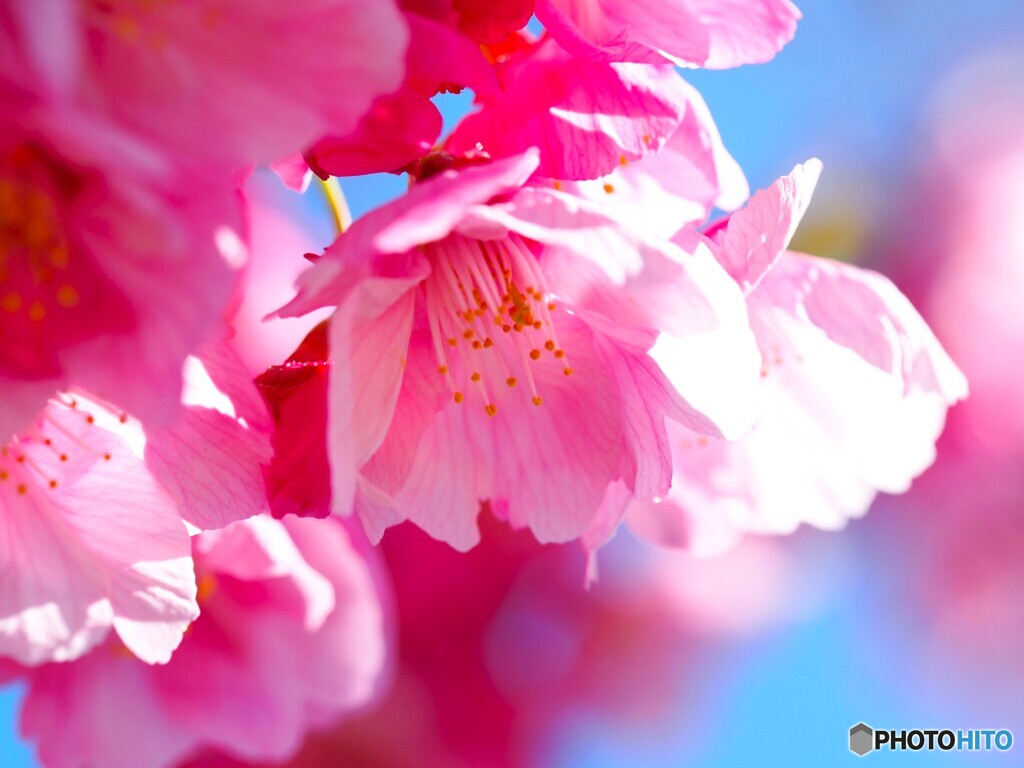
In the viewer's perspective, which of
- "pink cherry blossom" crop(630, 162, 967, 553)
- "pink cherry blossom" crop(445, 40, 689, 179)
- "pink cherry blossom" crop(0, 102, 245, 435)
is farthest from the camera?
"pink cherry blossom" crop(630, 162, 967, 553)

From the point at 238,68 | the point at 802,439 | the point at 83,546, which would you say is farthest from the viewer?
the point at 802,439

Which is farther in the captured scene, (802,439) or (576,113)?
(802,439)

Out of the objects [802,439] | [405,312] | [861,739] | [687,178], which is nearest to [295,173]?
[405,312]

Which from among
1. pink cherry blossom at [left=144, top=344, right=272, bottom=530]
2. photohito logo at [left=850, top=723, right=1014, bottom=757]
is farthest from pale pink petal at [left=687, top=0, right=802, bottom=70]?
photohito logo at [left=850, top=723, right=1014, bottom=757]

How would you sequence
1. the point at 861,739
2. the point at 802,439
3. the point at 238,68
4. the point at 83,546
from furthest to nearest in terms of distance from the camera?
the point at 861,739 < the point at 802,439 < the point at 83,546 < the point at 238,68

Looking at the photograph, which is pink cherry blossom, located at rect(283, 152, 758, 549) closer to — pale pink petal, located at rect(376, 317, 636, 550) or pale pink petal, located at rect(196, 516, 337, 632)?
pale pink petal, located at rect(376, 317, 636, 550)

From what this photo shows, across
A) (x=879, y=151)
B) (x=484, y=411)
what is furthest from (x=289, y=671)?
(x=879, y=151)

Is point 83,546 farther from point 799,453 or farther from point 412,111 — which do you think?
A: point 799,453
